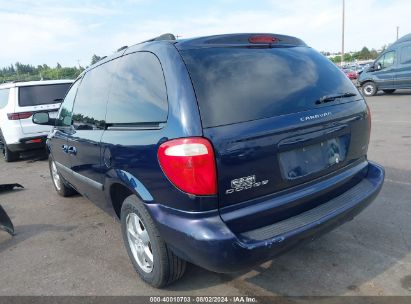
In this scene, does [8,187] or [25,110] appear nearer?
[8,187]

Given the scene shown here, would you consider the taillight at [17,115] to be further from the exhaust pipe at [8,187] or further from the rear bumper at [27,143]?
the exhaust pipe at [8,187]

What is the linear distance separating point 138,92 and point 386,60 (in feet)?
52.5

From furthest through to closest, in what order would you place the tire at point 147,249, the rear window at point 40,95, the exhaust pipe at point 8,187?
the rear window at point 40,95, the exhaust pipe at point 8,187, the tire at point 147,249

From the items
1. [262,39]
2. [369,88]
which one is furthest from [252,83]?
[369,88]

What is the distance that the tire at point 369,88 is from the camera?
55.5 ft

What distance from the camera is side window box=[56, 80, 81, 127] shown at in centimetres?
417

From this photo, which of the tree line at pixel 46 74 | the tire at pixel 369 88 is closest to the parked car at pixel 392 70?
the tire at pixel 369 88

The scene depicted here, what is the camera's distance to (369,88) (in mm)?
17141

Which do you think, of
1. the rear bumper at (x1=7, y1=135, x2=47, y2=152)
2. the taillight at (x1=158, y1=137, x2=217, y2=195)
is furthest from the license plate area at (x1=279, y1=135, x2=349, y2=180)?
the rear bumper at (x1=7, y1=135, x2=47, y2=152)

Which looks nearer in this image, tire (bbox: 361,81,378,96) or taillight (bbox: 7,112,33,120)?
taillight (bbox: 7,112,33,120)

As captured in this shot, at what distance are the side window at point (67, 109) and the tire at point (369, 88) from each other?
15.7 metres

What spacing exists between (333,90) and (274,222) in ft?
3.82

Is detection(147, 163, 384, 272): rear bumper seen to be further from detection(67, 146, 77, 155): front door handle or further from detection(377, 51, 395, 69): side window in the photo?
detection(377, 51, 395, 69): side window

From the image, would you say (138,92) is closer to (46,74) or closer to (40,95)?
(40,95)
